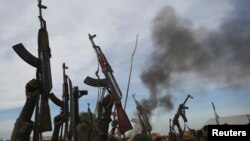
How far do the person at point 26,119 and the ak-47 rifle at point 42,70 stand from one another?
14cm

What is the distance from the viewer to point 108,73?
39.2 feet

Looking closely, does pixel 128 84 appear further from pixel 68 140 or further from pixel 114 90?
pixel 68 140

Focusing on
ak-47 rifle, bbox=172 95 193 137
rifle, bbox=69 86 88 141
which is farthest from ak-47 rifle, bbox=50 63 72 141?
ak-47 rifle, bbox=172 95 193 137

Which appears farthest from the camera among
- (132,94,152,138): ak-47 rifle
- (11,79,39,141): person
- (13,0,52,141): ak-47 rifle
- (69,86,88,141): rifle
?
(132,94,152,138): ak-47 rifle

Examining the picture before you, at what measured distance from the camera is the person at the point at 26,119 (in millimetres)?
7867

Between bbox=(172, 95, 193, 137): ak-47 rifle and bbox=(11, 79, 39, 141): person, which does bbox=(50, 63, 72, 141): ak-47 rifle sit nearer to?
bbox=(11, 79, 39, 141): person

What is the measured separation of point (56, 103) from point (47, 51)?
1.57 m

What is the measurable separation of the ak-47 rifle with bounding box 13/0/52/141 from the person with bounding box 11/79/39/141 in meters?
0.14

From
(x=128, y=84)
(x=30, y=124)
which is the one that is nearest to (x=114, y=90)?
(x=128, y=84)

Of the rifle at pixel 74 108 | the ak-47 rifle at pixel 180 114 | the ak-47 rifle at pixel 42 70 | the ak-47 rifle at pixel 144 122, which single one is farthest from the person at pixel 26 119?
the ak-47 rifle at pixel 180 114

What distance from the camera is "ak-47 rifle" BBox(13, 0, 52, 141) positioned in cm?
819

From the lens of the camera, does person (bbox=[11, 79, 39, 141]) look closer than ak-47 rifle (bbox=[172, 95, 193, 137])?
Yes

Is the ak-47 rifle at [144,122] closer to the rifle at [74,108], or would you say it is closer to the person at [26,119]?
the rifle at [74,108]

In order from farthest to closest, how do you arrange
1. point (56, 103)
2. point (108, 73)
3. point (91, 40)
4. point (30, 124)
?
point (91, 40) < point (108, 73) < point (56, 103) < point (30, 124)
